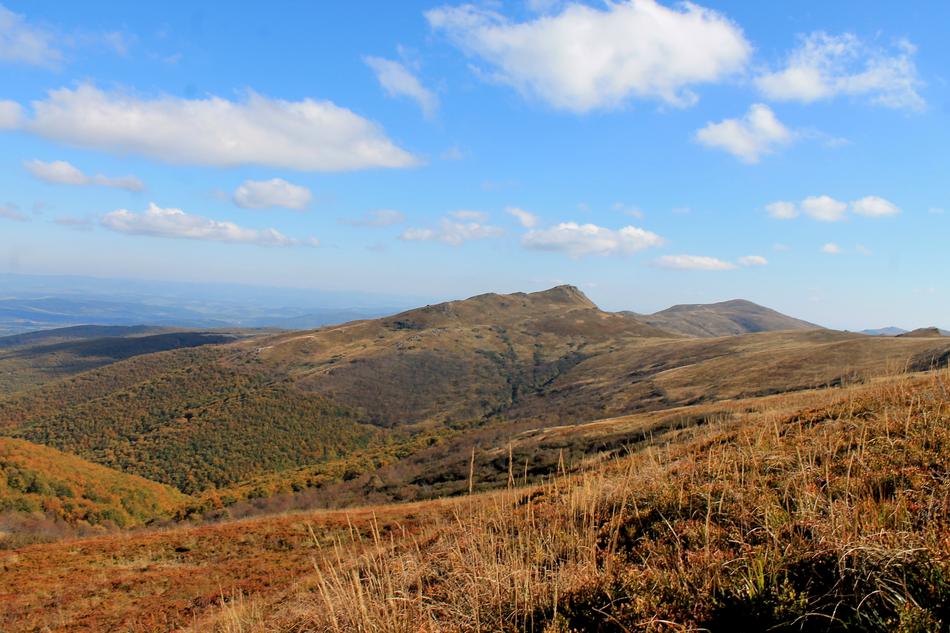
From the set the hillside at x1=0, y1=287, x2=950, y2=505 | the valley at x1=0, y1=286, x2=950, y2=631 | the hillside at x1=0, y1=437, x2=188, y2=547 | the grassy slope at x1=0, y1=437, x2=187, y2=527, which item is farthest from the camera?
the hillside at x1=0, y1=287, x2=950, y2=505

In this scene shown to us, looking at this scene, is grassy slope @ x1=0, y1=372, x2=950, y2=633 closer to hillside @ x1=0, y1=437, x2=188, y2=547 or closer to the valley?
the valley

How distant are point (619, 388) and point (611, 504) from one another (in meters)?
87.7

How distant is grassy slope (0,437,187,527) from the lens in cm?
4753

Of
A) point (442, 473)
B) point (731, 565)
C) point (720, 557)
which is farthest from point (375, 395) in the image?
point (731, 565)

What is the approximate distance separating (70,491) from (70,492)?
0.15 m

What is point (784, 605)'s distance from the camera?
3.63 metres

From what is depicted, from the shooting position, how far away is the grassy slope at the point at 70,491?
47531mm

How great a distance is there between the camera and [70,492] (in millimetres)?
52750

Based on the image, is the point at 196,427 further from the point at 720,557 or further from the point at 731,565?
the point at 731,565

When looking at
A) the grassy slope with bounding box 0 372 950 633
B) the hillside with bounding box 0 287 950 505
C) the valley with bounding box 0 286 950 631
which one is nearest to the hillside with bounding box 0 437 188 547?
the valley with bounding box 0 286 950 631

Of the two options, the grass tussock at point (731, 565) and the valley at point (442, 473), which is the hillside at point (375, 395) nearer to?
the valley at point (442, 473)

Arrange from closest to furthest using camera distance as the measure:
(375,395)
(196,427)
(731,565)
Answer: (731,565) → (196,427) → (375,395)

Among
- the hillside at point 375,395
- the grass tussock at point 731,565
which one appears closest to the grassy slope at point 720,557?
the grass tussock at point 731,565

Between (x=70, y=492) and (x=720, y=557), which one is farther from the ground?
(x=720, y=557)
